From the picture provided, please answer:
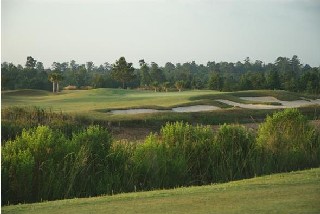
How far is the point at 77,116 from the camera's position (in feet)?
18.6

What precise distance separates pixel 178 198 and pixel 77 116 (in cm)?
250

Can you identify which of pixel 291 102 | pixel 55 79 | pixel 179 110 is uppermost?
pixel 55 79

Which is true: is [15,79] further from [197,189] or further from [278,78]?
[278,78]

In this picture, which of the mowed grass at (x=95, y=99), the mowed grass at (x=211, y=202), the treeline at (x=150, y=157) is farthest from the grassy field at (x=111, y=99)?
the mowed grass at (x=211, y=202)

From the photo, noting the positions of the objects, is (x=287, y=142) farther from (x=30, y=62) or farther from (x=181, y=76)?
(x=30, y=62)

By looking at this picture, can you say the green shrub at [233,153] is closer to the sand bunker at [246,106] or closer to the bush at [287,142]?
the bush at [287,142]

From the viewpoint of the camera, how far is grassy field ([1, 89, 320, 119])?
5.05 meters

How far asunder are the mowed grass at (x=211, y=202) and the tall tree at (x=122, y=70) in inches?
73.0

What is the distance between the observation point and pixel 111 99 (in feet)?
18.0

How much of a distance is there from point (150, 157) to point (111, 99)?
2.76 feet

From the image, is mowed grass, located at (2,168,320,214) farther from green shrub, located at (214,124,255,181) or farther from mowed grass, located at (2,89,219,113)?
mowed grass, located at (2,89,219,113)

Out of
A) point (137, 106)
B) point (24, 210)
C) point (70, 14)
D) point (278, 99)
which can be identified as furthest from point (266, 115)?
point (24, 210)

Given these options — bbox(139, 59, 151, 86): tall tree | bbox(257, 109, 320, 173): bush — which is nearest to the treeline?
bbox(257, 109, 320, 173): bush

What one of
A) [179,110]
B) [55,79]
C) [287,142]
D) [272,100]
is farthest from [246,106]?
[55,79]
